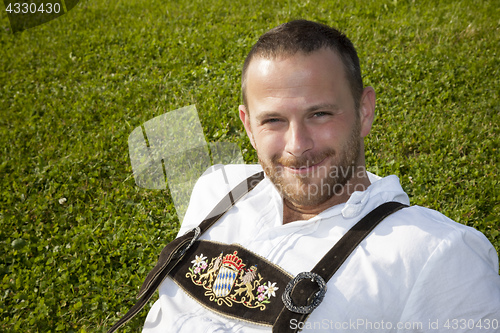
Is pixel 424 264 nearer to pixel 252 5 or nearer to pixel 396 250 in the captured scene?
pixel 396 250

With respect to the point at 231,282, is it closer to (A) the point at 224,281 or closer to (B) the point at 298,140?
(A) the point at 224,281

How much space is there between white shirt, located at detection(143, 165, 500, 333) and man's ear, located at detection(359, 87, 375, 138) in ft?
1.20

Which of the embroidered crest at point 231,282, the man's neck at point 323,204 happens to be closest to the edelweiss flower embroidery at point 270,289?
the embroidered crest at point 231,282

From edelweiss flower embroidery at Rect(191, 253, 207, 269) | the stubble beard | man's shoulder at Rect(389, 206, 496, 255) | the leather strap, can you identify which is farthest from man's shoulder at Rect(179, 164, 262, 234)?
man's shoulder at Rect(389, 206, 496, 255)

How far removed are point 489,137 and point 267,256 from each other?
3.72 meters

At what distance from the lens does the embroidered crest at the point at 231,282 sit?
7.32 feet

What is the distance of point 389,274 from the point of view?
2.04 metres

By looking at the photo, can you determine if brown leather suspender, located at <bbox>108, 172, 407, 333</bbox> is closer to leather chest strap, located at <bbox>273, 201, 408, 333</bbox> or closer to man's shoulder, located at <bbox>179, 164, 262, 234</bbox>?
leather chest strap, located at <bbox>273, 201, 408, 333</bbox>

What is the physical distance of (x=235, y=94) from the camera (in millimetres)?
6047

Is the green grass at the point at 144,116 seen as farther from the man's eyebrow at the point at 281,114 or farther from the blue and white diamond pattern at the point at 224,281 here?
the man's eyebrow at the point at 281,114

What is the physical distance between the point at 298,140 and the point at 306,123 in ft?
0.38

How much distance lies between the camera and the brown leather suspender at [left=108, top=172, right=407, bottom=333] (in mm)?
2084

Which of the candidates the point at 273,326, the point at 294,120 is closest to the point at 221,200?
the point at 294,120

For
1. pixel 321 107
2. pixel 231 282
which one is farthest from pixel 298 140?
pixel 231 282
